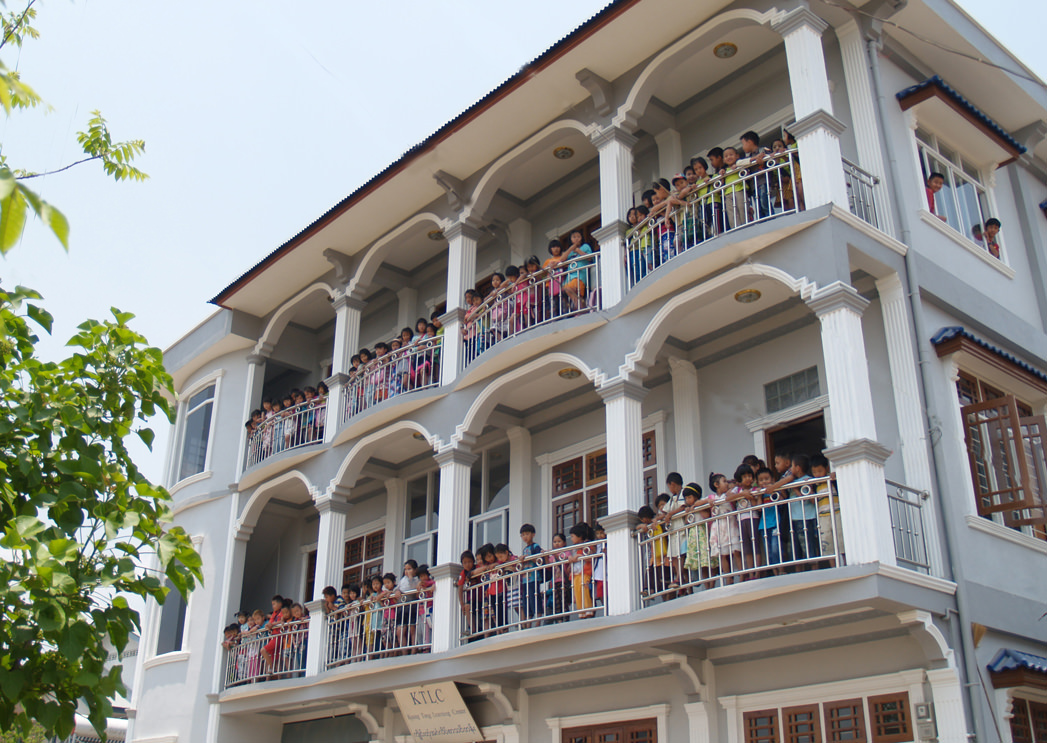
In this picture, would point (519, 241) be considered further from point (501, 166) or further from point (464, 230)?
point (501, 166)

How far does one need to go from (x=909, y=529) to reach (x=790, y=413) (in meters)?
2.46

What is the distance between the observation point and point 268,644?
16.5 metres

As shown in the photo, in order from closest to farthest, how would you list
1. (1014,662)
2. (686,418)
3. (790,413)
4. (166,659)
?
(1014,662) < (790,413) < (686,418) < (166,659)

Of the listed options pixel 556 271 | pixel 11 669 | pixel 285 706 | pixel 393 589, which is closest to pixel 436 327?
pixel 556 271

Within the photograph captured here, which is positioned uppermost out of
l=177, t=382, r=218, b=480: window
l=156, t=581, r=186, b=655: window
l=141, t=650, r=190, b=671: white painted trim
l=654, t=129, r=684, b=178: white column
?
l=654, t=129, r=684, b=178: white column

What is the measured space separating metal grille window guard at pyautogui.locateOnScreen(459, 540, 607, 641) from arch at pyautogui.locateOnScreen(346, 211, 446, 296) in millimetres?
6457

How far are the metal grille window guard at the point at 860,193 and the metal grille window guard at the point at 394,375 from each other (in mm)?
6510

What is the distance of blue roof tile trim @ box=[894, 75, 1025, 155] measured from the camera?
12555 mm

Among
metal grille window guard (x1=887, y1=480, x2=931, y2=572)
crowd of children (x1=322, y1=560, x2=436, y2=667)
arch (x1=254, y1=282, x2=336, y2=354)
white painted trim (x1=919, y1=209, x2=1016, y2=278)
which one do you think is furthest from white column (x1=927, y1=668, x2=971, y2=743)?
arch (x1=254, y1=282, x2=336, y2=354)

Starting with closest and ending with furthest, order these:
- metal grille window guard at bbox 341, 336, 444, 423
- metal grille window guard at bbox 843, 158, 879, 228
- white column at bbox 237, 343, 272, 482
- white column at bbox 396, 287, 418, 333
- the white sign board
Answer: metal grille window guard at bbox 843, 158, 879, 228, the white sign board, metal grille window guard at bbox 341, 336, 444, 423, white column at bbox 396, 287, 418, 333, white column at bbox 237, 343, 272, 482

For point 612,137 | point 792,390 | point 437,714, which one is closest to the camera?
point 792,390

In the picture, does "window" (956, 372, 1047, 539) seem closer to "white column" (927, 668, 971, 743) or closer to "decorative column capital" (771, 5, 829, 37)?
"white column" (927, 668, 971, 743)

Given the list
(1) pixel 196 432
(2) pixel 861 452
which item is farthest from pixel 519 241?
(1) pixel 196 432

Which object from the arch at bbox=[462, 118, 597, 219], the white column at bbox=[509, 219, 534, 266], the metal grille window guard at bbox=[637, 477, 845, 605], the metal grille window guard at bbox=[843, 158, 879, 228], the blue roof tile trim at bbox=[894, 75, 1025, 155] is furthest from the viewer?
the white column at bbox=[509, 219, 534, 266]
